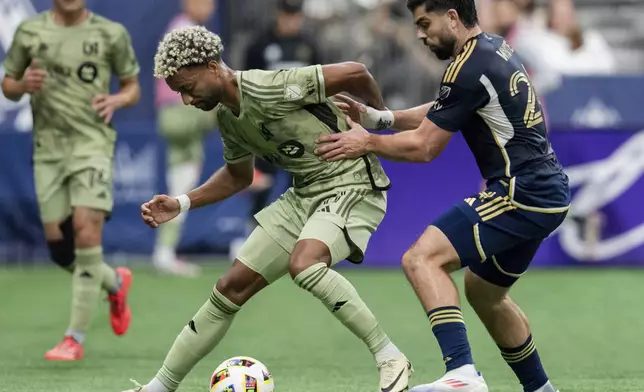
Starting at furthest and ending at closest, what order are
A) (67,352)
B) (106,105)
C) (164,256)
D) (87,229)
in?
(164,256), (106,105), (87,229), (67,352)

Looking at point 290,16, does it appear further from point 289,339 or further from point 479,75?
point 479,75

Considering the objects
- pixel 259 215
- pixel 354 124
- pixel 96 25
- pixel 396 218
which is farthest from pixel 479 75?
pixel 396 218

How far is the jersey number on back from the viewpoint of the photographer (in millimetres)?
6434

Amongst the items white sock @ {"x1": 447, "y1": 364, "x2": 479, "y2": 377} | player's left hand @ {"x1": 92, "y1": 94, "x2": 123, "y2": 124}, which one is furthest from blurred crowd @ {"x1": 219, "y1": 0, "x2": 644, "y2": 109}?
white sock @ {"x1": 447, "y1": 364, "x2": 479, "y2": 377}

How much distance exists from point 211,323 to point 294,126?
116 centimetres

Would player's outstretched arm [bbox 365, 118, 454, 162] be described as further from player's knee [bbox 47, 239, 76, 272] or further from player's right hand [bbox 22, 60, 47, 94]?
player's knee [bbox 47, 239, 76, 272]

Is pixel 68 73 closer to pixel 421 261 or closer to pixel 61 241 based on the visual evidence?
pixel 61 241

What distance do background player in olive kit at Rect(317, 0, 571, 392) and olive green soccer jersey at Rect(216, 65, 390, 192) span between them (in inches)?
14.0

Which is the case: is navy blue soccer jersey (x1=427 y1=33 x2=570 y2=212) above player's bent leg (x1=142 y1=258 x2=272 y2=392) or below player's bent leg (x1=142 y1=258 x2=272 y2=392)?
above

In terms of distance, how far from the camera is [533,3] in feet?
53.9

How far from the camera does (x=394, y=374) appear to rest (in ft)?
21.5

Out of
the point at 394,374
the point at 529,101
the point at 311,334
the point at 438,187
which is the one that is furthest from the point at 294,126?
the point at 438,187

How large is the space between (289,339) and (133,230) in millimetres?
5344

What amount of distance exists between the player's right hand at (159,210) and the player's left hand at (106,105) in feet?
8.41
